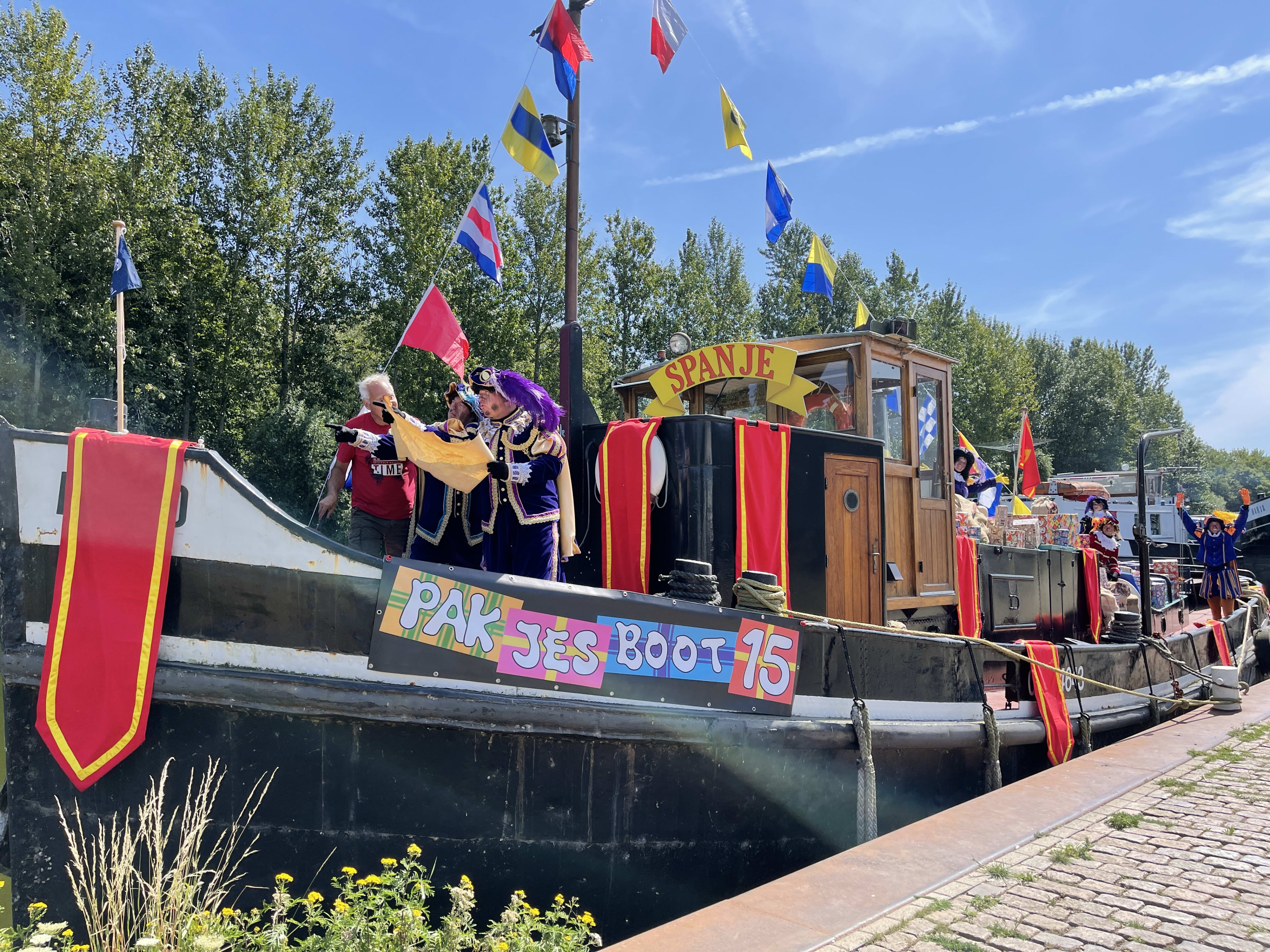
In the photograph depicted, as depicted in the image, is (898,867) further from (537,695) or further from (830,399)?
(830,399)

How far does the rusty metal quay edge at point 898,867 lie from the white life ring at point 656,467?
1798mm

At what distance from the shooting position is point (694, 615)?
3.61 meters

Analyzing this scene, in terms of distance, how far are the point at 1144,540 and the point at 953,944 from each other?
5517 millimetres

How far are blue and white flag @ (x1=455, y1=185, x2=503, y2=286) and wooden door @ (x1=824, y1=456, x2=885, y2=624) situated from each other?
10.2 ft

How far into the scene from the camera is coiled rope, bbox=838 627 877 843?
13.5ft

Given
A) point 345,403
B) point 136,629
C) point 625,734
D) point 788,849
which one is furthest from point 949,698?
point 345,403

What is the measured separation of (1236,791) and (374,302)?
21866 millimetres

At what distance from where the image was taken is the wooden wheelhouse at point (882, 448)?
4.73 metres

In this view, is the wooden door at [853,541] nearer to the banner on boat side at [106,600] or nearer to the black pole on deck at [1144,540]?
the black pole on deck at [1144,540]

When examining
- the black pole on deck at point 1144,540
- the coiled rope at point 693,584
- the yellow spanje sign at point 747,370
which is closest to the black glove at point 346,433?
the coiled rope at point 693,584

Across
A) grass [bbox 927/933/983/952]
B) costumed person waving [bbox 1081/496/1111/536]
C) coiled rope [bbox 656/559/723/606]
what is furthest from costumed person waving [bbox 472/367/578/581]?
costumed person waving [bbox 1081/496/1111/536]

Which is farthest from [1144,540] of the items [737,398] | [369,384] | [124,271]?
[124,271]

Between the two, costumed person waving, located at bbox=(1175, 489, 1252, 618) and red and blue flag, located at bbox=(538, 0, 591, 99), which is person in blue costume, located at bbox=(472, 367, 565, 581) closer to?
red and blue flag, located at bbox=(538, 0, 591, 99)

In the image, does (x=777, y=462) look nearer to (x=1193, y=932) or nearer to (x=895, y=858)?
(x=895, y=858)
